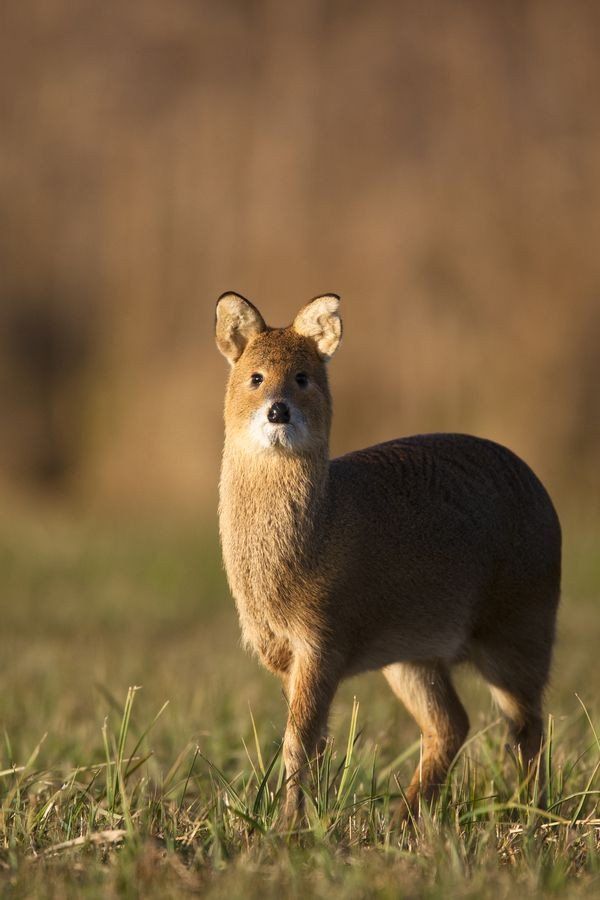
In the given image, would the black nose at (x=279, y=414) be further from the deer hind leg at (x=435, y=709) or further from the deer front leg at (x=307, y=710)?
the deer hind leg at (x=435, y=709)

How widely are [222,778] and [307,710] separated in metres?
0.38

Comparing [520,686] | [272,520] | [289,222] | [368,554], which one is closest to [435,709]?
[520,686]

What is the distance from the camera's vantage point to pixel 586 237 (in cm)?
2147

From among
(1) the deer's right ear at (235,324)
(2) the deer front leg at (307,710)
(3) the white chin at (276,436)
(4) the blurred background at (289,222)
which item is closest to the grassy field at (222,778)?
(2) the deer front leg at (307,710)

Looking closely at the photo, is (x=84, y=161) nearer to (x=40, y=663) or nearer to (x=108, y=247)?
(x=108, y=247)

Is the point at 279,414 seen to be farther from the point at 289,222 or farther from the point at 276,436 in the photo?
the point at 289,222

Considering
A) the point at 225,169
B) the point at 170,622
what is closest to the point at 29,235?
the point at 225,169

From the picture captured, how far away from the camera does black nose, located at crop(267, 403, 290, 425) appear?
4697mm

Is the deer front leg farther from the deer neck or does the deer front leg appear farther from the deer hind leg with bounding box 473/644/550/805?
the deer hind leg with bounding box 473/644/550/805

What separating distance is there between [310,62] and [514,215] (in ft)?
14.5

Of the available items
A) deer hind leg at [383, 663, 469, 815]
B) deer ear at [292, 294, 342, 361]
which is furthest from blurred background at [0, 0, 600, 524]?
deer ear at [292, 294, 342, 361]

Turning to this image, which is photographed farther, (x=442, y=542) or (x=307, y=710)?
(x=442, y=542)

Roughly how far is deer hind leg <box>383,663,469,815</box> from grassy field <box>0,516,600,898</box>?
Result: 100 millimetres

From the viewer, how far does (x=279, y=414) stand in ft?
15.4
